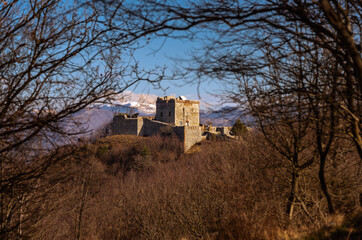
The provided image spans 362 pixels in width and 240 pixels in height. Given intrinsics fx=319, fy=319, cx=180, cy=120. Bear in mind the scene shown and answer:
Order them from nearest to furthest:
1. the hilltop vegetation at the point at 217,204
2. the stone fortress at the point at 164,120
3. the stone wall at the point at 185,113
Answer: the hilltop vegetation at the point at 217,204
the stone fortress at the point at 164,120
the stone wall at the point at 185,113

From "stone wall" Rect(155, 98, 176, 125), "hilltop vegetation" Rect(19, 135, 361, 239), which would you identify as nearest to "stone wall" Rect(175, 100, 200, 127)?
"stone wall" Rect(155, 98, 176, 125)

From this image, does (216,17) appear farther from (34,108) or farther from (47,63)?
(34,108)

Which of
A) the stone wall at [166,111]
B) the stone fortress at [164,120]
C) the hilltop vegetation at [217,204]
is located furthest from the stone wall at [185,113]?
the hilltop vegetation at [217,204]

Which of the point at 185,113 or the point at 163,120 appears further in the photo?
the point at 185,113

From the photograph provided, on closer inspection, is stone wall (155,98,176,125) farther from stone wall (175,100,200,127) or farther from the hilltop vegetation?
the hilltop vegetation

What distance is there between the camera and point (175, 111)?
41.0 meters

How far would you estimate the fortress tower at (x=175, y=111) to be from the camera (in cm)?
4112

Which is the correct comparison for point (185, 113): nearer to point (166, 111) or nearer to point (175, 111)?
point (175, 111)

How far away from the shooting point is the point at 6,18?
300 cm

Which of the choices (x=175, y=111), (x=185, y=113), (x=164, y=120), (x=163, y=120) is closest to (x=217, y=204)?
(x=175, y=111)

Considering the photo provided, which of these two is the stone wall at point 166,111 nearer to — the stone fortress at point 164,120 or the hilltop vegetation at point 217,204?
the stone fortress at point 164,120

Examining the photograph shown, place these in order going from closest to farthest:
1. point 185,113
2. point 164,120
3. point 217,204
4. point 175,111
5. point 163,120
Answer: point 217,204, point 175,111, point 164,120, point 163,120, point 185,113

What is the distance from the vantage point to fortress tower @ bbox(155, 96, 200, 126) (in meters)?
41.1

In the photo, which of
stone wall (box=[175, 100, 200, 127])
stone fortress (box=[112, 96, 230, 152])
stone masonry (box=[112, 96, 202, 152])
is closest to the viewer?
stone fortress (box=[112, 96, 230, 152])
